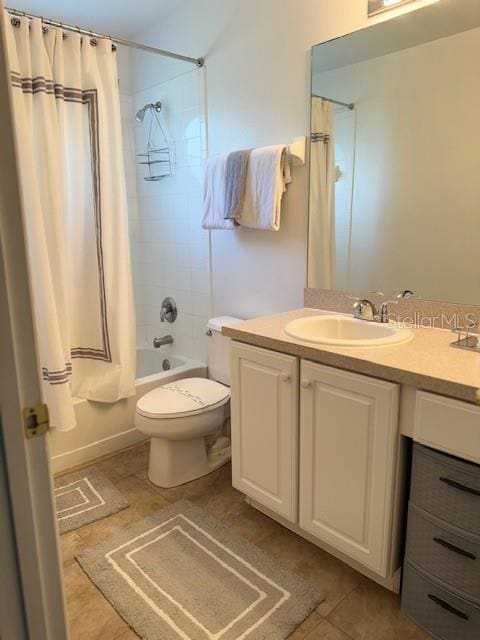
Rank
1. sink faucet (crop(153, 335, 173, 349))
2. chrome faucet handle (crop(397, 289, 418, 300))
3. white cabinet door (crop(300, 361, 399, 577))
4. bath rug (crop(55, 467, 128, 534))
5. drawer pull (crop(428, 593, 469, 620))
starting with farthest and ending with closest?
sink faucet (crop(153, 335, 173, 349)), bath rug (crop(55, 467, 128, 534)), chrome faucet handle (crop(397, 289, 418, 300)), white cabinet door (crop(300, 361, 399, 577)), drawer pull (crop(428, 593, 469, 620))

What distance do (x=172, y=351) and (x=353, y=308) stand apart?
1515 millimetres

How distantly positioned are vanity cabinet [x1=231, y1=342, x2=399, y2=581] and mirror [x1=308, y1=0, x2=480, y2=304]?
1.95ft

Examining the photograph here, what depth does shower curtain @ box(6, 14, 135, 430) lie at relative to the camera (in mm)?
1983

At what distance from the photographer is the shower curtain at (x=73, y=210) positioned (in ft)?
6.51

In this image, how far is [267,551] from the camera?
1775mm

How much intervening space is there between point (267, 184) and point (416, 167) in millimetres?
671

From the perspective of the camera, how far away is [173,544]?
181 centimetres

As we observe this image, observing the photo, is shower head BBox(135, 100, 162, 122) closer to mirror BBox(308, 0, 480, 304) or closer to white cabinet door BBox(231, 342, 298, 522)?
mirror BBox(308, 0, 480, 304)

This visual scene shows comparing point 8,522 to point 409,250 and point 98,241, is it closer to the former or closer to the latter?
point 409,250

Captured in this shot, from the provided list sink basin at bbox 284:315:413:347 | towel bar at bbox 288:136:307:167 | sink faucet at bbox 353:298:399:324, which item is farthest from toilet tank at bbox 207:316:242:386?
towel bar at bbox 288:136:307:167

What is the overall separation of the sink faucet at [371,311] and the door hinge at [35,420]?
4.60 feet

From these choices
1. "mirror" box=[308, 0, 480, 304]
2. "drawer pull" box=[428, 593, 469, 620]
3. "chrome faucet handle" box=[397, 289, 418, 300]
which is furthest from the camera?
"chrome faucet handle" box=[397, 289, 418, 300]

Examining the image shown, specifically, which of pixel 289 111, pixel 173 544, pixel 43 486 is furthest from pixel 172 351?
pixel 43 486

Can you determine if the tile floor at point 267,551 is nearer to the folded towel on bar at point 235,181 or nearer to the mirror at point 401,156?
the mirror at point 401,156
